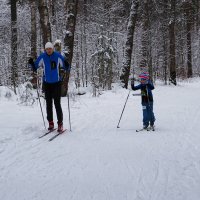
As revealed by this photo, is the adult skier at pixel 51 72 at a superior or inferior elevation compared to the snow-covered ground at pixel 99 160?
superior

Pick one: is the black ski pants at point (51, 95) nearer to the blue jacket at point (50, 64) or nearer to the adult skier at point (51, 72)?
the adult skier at point (51, 72)

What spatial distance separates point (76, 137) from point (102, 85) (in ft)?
38.4

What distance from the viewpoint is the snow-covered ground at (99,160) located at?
3707 millimetres

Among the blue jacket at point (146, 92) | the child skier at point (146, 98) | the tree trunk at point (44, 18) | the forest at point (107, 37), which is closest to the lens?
the child skier at point (146, 98)

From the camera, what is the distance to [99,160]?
5004 mm

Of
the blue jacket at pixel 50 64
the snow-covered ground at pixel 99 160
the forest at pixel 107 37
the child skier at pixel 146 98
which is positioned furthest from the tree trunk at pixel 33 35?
the child skier at pixel 146 98

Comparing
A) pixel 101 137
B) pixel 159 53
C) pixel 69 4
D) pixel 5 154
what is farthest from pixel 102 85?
pixel 5 154

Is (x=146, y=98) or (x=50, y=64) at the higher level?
(x=50, y=64)

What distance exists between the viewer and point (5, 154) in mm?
5164

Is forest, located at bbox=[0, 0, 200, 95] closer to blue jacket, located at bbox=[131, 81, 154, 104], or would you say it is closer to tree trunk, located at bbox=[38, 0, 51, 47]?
A: tree trunk, located at bbox=[38, 0, 51, 47]

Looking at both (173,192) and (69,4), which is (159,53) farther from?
(173,192)

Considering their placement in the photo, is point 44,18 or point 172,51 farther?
point 172,51

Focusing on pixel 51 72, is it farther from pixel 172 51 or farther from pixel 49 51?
pixel 172 51

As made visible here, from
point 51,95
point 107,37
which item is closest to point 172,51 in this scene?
point 107,37
